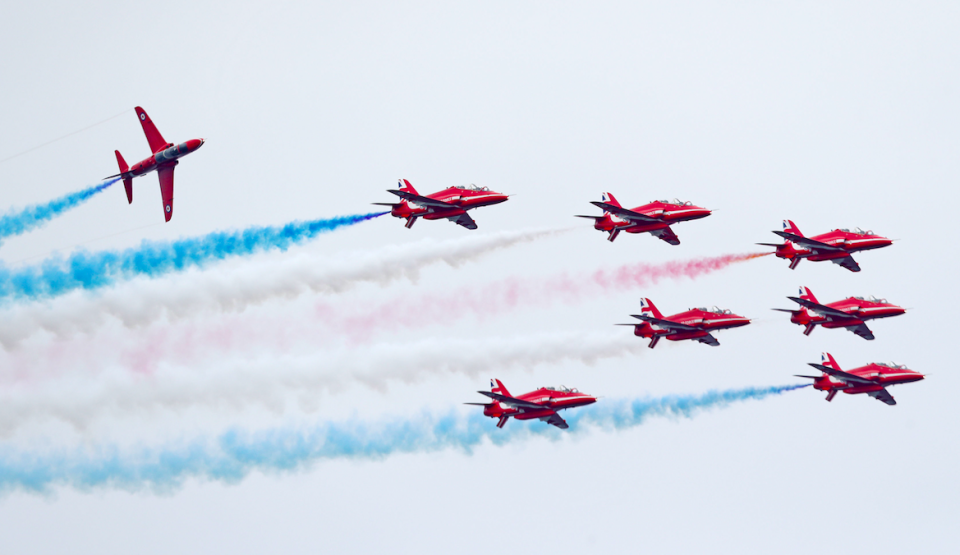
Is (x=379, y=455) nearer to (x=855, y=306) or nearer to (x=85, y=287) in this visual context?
(x=85, y=287)

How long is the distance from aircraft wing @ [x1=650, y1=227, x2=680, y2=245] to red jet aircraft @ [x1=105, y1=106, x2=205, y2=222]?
105 ft

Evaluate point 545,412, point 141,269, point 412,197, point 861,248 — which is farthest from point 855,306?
point 141,269

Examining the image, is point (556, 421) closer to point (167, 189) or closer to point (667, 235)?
point (667, 235)

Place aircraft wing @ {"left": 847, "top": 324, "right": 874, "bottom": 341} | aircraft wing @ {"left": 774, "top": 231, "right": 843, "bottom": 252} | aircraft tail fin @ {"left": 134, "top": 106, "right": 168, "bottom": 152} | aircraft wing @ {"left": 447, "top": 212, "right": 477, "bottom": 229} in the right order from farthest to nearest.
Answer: aircraft wing @ {"left": 847, "top": 324, "right": 874, "bottom": 341} < aircraft wing @ {"left": 774, "top": 231, "right": 843, "bottom": 252} < aircraft tail fin @ {"left": 134, "top": 106, "right": 168, "bottom": 152} < aircraft wing @ {"left": 447, "top": 212, "right": 477, "bottom": 229}

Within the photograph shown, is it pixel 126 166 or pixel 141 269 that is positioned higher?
pixel 126 166

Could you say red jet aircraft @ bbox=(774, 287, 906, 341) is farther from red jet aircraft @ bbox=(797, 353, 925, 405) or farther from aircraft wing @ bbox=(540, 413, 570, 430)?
aircraft wing @ bbox=(540, 413, 570, 430)

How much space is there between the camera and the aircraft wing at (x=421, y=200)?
100062 millimetres

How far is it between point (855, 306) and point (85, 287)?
55.9 meters

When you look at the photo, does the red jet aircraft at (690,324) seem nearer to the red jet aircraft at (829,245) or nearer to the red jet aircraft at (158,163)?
the red jet aircraft at (829,245)

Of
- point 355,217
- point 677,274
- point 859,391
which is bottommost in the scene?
point 859,391

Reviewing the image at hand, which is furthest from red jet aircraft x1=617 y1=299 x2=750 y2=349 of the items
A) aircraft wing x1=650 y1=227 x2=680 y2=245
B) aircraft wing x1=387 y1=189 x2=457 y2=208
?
aircraft wing x1=387 y1=189 x2=457 y2=208

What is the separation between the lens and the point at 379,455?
107625 millimetres

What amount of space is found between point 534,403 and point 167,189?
29.9 m

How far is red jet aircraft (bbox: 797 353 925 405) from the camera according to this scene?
114 m
